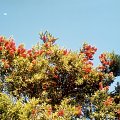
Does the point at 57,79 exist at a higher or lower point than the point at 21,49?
lower

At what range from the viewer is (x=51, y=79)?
81.2ft

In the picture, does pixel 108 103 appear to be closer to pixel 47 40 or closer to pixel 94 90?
pixel 94 90

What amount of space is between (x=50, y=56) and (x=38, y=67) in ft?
4.60

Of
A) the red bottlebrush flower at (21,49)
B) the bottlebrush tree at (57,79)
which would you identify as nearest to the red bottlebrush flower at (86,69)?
the bottlebrush tree at (57,79)

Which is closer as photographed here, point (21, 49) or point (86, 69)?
point (86, 69)

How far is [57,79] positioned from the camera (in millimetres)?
25000

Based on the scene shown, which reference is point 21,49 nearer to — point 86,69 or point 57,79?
point 57,79

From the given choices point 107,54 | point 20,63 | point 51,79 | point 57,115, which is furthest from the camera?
point 107,54

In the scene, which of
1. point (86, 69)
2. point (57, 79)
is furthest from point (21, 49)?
point (86, 69)

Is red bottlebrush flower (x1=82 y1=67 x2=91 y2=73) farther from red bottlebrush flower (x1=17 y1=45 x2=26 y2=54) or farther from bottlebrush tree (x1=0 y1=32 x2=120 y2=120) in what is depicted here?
red bottlebrush flower (x1=17 y1=45 x2=26 y2=54)

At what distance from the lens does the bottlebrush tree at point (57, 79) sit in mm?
23328

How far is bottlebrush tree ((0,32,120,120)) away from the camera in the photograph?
23.3 meters

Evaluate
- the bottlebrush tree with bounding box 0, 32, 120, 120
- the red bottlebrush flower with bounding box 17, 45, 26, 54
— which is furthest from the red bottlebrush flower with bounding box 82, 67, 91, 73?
the red bottlebrush flower with bounding box 17, 45, 26, 54

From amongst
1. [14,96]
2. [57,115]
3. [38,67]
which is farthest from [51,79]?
[57,115]
